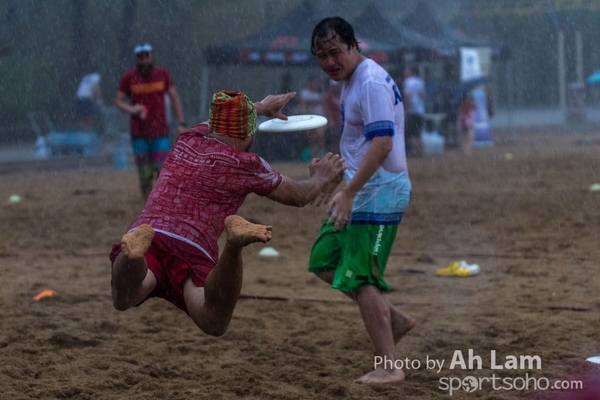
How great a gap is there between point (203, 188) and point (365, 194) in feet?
3.56

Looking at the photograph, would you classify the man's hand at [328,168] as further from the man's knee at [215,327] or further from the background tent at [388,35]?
the background tent at [388,35]

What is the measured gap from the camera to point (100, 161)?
2123 centimetres

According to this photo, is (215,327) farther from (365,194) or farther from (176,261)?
(365,194)

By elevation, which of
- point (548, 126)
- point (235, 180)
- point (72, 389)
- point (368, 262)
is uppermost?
point (235, 180)

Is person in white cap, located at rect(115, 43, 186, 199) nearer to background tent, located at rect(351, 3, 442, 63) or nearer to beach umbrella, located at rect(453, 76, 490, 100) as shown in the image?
background tent, located at rect(351, 3, 442, 63)

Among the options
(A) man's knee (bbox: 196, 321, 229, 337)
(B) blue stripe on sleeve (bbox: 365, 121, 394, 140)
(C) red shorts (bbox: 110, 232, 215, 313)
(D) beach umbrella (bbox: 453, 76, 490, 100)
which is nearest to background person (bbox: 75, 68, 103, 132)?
(D) beach umbrella (bbox: 453, 76, 490, 100)

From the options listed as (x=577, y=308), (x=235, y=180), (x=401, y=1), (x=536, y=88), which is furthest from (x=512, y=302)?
(x=536, y=88)

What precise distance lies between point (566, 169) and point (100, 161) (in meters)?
10.6

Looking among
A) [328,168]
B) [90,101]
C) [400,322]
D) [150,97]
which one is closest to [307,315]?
[400,322]

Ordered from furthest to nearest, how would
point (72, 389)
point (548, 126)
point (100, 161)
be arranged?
point (548, 126) → point (100, 161) → point (72, 389)

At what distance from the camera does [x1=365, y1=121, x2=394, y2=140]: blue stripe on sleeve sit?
4.88 metres

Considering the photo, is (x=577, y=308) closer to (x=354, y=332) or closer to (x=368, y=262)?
(x=354, y=332)

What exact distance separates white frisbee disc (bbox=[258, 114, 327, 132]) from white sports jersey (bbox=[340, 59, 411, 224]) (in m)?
0.22

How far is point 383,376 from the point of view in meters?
5.01
